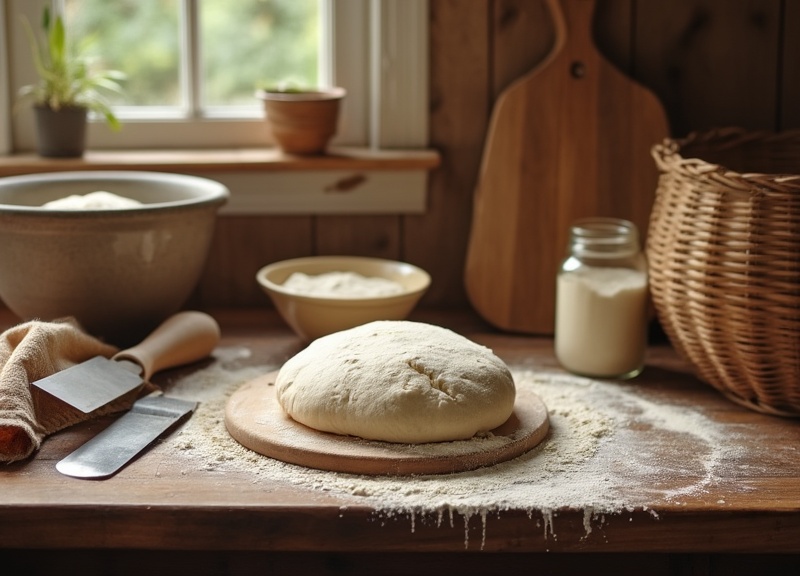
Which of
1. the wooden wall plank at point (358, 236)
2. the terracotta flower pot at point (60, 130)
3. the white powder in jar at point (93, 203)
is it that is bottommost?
the wooden wall plank at point (358, 236)

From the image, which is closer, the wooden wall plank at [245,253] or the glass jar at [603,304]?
the glass jar at [603,304]

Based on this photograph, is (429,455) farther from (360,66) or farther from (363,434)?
(360,66)

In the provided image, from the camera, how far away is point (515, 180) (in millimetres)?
1455

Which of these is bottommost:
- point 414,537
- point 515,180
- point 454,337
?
point 414,537

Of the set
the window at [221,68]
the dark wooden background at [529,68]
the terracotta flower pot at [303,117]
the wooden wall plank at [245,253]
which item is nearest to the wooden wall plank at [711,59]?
the dark wooden background at [529,68]

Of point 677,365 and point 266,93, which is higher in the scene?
point 266,93

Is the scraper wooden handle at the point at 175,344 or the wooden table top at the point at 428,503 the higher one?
the scraper wooden handle at the point at 175,344

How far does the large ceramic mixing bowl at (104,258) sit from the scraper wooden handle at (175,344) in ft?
0.12

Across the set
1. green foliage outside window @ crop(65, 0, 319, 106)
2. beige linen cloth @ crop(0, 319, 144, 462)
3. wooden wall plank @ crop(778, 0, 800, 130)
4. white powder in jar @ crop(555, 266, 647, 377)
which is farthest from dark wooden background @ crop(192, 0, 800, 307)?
beige linen cloth @ crop(0, 319, 144, 462)

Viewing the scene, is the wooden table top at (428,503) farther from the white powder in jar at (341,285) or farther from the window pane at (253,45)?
the window pane at (253,45)

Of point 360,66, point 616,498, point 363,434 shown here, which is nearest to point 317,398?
point 363,434

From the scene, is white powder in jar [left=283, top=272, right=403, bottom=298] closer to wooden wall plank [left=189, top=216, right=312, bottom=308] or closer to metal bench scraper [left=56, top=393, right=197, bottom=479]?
wooden wall plank [left=189, top=216, right=312, bottom=308]

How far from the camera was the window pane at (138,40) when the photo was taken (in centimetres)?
155

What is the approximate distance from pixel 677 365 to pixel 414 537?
58 centimetres
